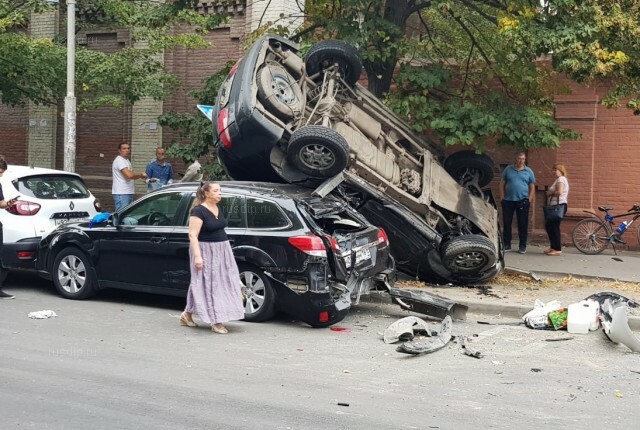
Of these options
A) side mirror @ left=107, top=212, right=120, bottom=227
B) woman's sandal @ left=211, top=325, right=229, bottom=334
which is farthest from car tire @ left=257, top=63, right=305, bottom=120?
woman's sandal @ left=211, top=325, right=229, bottom=334

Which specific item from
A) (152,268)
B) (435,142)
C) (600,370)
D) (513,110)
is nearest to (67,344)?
(152,268)

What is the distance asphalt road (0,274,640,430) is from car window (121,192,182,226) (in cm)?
107

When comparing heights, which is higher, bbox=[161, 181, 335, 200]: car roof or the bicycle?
bbox=[161, 181, 335, 200]: car roof

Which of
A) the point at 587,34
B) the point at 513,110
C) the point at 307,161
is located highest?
the point at 587,34

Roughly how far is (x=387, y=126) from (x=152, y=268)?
3810 mm

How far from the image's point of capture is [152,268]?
930 centimetres

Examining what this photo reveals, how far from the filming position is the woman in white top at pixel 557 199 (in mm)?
14789

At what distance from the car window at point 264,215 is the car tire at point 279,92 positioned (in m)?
1.60

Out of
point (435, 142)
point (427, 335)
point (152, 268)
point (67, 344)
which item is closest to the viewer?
point (67, 344)

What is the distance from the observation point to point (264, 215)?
8828 mm

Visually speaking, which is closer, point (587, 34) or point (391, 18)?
point (587, 34)

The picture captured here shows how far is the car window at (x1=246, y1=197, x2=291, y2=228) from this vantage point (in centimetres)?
868

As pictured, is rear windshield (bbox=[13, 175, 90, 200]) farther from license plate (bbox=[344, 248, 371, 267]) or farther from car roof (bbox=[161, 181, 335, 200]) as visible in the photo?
license plate (bbox=[344, 248, 371, 267])

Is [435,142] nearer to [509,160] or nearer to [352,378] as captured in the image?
[509,160]
